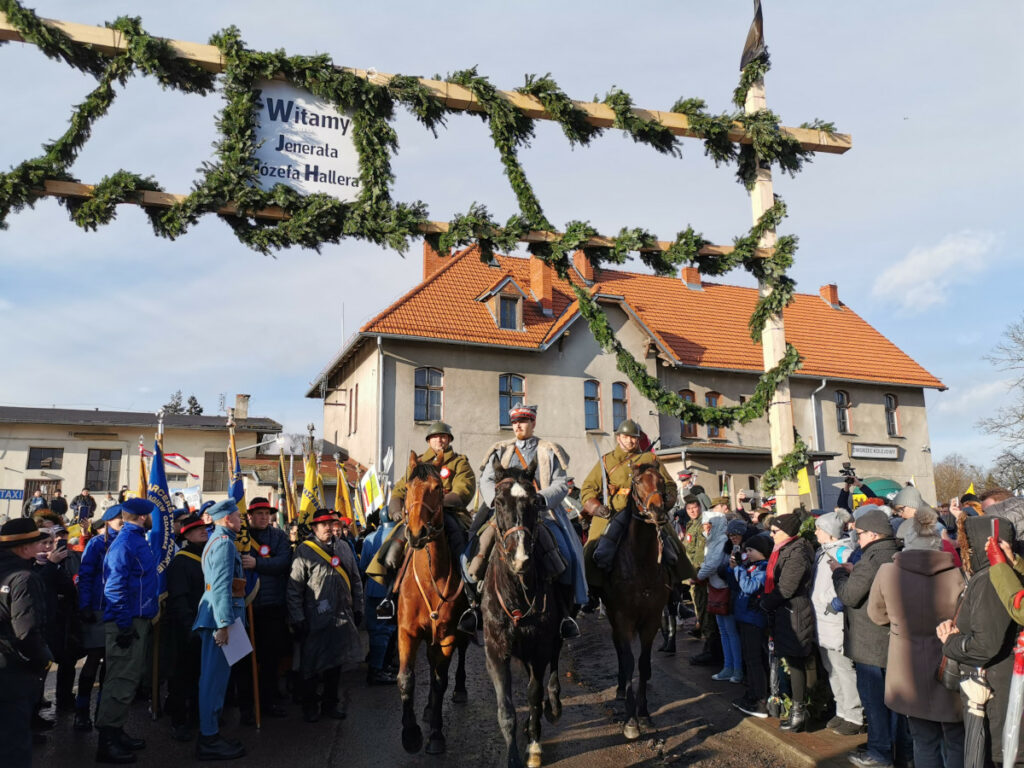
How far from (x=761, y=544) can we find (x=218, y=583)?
5609mm

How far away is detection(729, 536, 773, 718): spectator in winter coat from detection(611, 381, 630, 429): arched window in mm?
20544

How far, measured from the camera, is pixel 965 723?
15.3 ft

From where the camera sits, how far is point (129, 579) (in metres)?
6.77

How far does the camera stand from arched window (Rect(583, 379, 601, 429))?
28.2 metres

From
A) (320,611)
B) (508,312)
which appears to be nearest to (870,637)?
(320,611)

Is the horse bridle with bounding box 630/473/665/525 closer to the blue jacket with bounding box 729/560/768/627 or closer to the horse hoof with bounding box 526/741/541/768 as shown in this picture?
the blue jacket with bounding box 729/560/768/627

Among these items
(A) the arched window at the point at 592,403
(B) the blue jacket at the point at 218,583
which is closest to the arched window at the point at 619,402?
(A) the arched window at the point at 592,403

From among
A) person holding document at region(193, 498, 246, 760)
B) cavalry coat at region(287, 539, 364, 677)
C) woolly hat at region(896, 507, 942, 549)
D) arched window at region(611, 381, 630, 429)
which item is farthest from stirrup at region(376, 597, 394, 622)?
arched window at region(611, 381, 630, 429)

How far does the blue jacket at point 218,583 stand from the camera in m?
6.73

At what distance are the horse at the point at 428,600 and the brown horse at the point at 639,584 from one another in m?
1.64

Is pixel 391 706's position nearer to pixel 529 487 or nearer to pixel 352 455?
pixel 529 487

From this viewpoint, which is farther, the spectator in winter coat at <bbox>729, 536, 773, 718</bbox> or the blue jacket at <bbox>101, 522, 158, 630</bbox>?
the spectator in winter coat at <bbox>729, 536, 773, 718</bbox>

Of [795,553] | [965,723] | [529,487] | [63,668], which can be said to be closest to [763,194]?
[795,553]

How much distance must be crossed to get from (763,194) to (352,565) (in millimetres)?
8531
